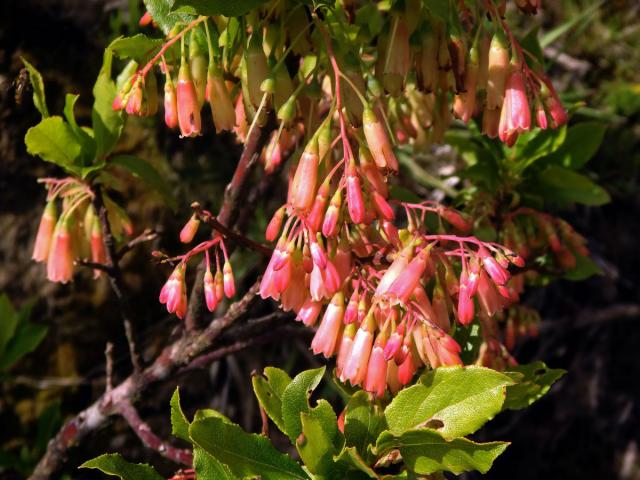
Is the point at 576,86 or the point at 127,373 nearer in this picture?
the point at 127,373

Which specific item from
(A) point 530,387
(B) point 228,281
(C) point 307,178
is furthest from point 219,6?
(A) point 530,387

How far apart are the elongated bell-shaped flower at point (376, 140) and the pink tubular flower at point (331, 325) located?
0.24 m

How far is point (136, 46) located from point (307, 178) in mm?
422

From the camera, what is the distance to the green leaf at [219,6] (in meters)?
1.10

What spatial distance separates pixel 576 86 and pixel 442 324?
2.39m

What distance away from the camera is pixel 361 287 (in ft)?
4.18

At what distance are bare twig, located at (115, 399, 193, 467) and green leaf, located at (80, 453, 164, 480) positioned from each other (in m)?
0.20

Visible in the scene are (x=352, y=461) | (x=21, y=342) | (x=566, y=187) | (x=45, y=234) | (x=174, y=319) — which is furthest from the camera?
(x=174, y=319)

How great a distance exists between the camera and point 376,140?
1.19 metres

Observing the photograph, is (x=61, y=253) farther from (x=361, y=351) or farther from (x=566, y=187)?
(x=566, y=187)

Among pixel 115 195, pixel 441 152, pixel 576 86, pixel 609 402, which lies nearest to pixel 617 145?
pixel 576 86

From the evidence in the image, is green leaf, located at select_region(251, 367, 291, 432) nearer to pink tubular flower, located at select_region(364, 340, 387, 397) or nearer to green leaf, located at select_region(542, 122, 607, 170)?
pink tubular flower, located at select_region(364, 340, 387, 397)

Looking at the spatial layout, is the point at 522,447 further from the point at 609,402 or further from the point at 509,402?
the point at 509,402

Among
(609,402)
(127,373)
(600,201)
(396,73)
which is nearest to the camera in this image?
(396,73)
